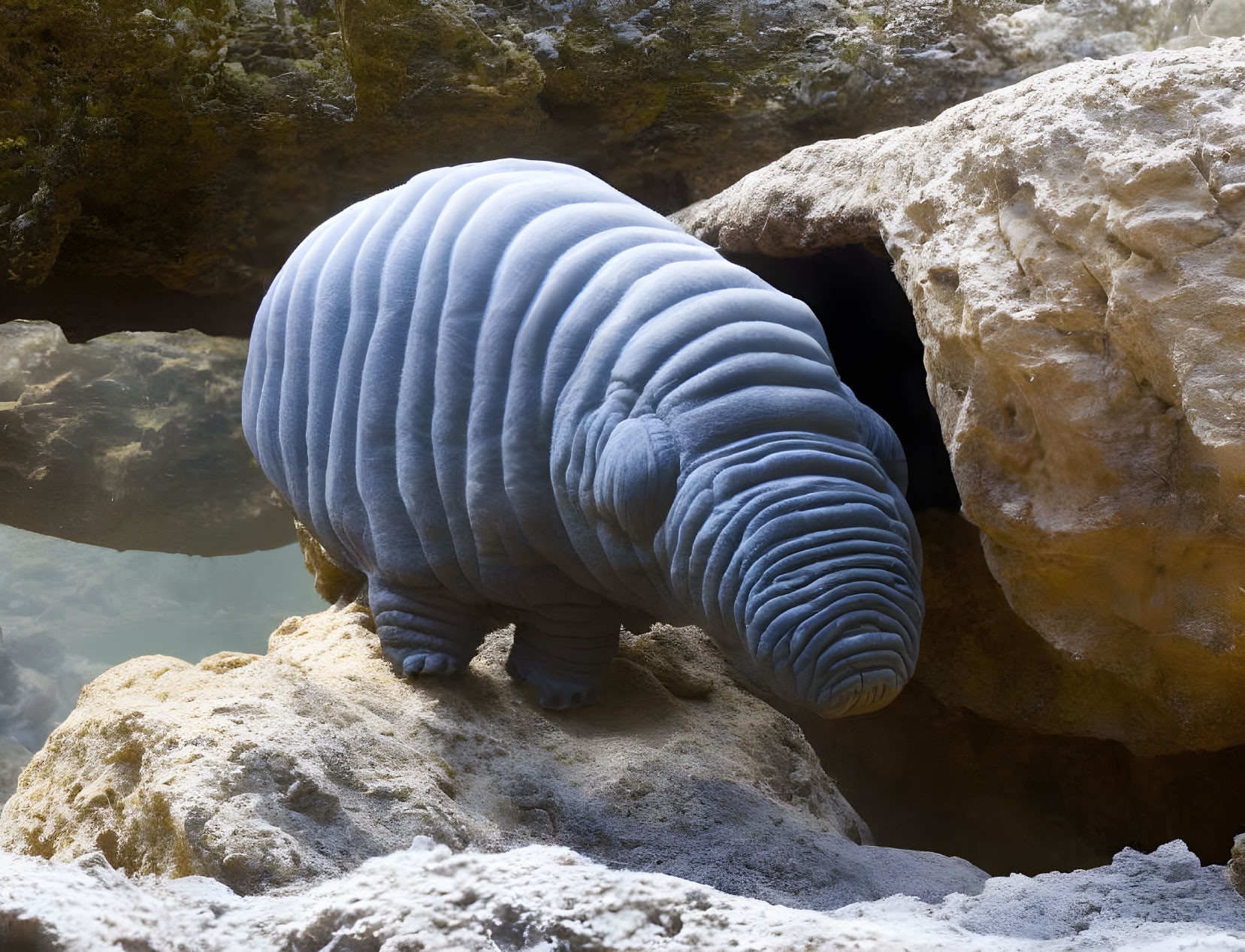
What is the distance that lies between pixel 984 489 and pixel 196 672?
1754 mm

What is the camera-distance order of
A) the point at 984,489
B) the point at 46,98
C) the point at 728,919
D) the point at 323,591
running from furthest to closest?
the point at 323,591
the point at 46,98
the point at 984,489
the point at 728,919

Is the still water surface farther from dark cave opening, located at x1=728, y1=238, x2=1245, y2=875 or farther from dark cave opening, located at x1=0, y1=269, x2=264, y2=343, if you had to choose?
dark cave opening, located at x1=728, y1=238, x2=1245, y2=875

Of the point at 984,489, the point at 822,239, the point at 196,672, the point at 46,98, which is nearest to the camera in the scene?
the point at 984,489

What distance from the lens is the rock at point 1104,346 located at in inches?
63.8

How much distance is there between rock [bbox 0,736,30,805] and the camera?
512 centimetres

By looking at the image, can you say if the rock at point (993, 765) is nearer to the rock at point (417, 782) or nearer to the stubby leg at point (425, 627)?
the rock at point (417, 782)

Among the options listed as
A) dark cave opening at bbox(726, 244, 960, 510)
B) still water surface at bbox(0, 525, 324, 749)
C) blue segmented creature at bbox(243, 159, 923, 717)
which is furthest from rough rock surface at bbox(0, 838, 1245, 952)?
still water surface at bbox(0, 525, 324, 749)

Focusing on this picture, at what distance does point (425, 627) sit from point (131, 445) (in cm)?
477

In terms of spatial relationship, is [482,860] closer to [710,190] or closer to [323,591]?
[323,591]

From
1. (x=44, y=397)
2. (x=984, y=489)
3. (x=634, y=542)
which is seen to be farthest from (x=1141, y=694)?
(x=44, y=397)

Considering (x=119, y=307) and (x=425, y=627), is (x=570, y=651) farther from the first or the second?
(x=119, y=307)

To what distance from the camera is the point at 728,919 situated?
4.12 feet

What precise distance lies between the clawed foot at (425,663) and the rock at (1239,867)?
170cm

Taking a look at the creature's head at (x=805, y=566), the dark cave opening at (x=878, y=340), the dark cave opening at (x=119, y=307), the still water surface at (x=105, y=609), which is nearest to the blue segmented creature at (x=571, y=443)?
the creature's head at (x=805, y=566)
